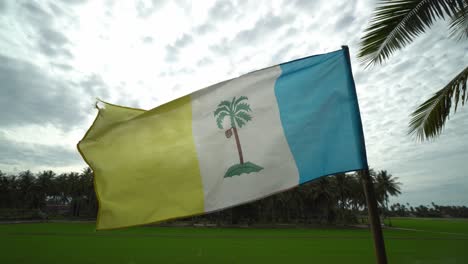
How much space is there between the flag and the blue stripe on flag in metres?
0.01

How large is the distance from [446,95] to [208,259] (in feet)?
46.5

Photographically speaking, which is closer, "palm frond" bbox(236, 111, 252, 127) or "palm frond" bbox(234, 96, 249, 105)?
"palm frond" bbox(236, 111, 252, 127)

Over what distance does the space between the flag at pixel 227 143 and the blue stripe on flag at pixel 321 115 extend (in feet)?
0.04

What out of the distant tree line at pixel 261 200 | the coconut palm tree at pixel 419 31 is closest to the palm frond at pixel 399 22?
the coconut palm tree at pixel 419 31

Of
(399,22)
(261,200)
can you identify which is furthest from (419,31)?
(261,200)

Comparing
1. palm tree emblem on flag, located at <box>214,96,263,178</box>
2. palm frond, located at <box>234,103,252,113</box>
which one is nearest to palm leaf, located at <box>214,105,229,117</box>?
palm tree emblem on flag, located at <box>214,96,263,178</box>

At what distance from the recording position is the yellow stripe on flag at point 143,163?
11.6 ft

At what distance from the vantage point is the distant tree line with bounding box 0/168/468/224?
2309 inches

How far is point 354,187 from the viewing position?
61906 millimetres

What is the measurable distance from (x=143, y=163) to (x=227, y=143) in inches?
43.5

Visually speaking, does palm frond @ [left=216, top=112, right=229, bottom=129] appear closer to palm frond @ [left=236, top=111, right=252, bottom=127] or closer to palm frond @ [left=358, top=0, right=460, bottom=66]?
palm frond @ [left=236, top=111, right=252, bottom=127]

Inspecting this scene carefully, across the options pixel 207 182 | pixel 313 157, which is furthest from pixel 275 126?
pixel 207 182

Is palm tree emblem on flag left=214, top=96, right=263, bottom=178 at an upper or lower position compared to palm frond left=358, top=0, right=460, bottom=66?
lower

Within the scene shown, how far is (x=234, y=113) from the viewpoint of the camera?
3.90 metres
